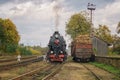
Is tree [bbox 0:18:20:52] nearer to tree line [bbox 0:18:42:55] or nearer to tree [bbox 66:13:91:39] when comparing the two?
tree line [bbox 0:18:42:55]

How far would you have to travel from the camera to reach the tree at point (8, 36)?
7339cm

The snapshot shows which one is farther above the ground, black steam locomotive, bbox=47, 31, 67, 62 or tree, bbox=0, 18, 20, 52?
tree, bbox=0, 18, 20, 52

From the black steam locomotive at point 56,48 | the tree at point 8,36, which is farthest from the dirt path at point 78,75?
the tree at point 8,36

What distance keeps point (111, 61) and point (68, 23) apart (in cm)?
6186

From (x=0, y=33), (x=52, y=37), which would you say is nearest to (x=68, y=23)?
(x=0, y=33)

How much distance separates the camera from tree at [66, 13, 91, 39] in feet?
299

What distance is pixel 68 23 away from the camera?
93.6m

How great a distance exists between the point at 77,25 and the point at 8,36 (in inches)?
816

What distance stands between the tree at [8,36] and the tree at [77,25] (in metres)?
17.2

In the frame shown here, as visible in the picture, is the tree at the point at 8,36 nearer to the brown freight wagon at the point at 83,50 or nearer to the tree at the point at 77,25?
the tree at the point at 77,25

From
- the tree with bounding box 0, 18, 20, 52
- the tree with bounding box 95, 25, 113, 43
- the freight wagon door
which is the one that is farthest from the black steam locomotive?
the tree with bounding box 95, 25, 113, 43

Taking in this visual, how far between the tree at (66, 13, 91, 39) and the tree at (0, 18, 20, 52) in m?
17.2

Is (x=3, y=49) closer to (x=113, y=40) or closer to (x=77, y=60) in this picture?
(x=77, y=60)

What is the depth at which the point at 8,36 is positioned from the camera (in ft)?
302
